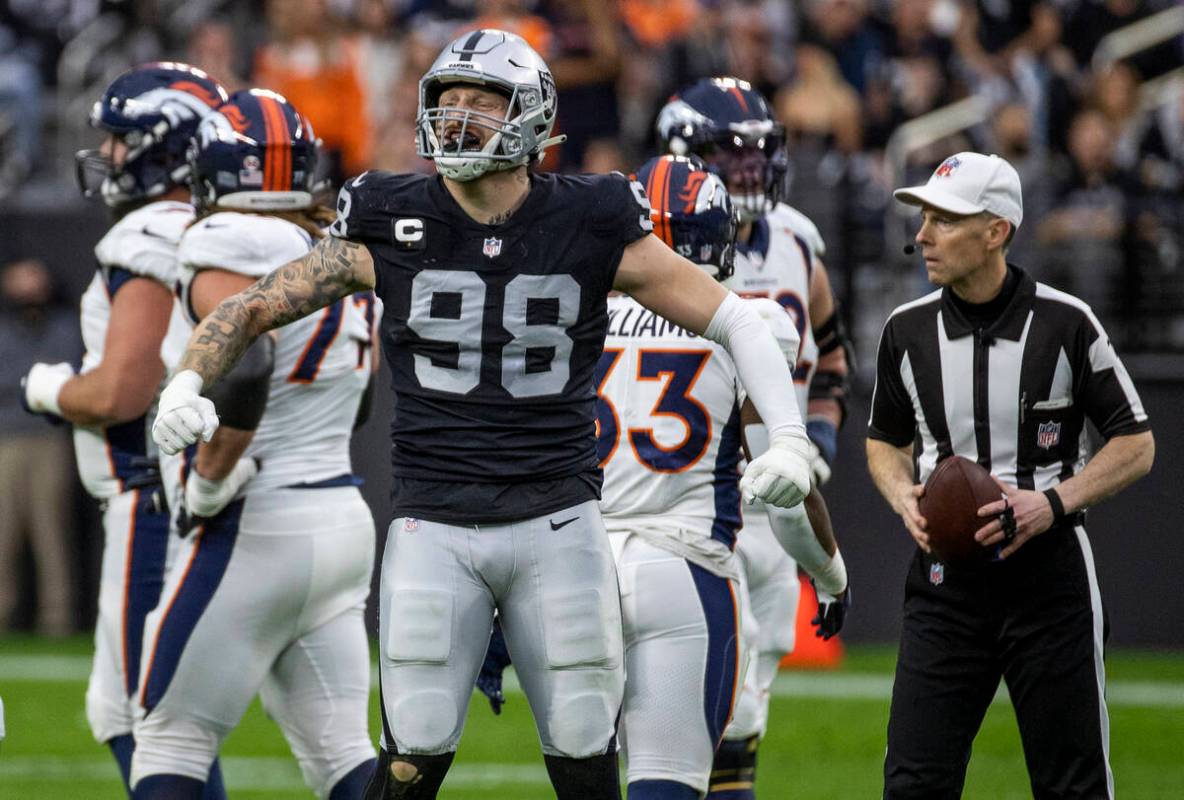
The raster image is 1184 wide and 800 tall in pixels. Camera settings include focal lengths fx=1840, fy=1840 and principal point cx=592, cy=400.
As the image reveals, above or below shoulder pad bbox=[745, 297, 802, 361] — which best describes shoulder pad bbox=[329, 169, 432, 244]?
above

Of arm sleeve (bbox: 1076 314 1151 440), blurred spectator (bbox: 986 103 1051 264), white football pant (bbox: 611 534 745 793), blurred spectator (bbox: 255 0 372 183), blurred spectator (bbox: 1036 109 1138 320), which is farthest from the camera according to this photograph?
blurred spectator (bbox: 255 0 372 183)

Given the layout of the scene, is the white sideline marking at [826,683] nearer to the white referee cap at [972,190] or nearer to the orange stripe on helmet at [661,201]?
the white referee cap at [972,190]

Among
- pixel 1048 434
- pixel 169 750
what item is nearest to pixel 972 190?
pixel 1048 434

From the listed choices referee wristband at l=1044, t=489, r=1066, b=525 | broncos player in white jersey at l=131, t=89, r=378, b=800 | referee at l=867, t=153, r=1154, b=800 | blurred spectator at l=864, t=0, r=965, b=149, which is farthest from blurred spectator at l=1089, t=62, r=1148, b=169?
broncos player in white jersey at l=131, t=89, r=378, b=800

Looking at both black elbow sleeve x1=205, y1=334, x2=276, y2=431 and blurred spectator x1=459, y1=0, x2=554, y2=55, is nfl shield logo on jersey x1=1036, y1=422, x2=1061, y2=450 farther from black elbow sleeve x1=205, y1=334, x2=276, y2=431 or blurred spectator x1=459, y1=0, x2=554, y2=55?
blurred spectator x1=459, y1=0, x2=554, y2=55

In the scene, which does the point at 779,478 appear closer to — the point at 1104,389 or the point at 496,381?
the point at 496,381

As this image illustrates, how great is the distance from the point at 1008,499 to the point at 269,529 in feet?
6.61

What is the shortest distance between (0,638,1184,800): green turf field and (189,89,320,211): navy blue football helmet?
125 inches

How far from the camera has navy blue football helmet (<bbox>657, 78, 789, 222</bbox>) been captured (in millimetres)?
6082

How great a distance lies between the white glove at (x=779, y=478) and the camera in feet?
13.1

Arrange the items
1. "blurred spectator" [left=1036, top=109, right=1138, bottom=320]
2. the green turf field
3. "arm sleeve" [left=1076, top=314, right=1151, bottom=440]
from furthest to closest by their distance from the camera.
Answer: "blurred spectator" [left=1036, top=109, right=1138, bottom=320] → the green turf field → "arm sleeve" [left=1076, top=314, right=1151, bottom=440]

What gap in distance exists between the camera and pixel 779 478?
400 cm

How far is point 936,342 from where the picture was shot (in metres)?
5.22

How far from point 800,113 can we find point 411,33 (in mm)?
2704
